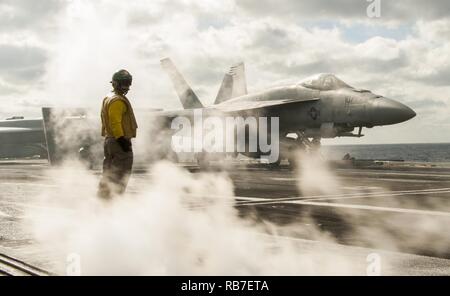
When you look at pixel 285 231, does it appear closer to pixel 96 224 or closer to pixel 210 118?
pixel 96 224

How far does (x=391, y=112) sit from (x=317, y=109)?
11.0ft

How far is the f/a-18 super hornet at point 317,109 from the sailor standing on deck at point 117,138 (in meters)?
17.5

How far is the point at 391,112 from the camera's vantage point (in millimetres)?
22594

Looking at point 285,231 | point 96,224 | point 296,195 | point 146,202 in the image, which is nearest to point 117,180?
point 96,224

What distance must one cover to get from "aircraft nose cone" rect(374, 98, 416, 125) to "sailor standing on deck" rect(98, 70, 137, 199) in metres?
17.4

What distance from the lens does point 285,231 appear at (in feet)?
26.1

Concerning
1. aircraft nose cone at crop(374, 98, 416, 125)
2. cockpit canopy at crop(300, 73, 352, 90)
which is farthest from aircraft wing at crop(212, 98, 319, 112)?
aircraft nose cone at crop(374, 98, 416, 125)

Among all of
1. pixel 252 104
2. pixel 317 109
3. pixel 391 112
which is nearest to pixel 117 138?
pixel 391 112

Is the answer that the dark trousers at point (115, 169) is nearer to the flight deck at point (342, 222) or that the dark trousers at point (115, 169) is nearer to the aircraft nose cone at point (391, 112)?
the flight deck at point (342, 222)

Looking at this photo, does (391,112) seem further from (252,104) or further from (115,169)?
(115,169)

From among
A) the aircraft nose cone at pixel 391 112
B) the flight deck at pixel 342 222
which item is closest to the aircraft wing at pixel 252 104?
the aircraft nose cone at pixel 391 112

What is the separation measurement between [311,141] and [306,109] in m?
1.51

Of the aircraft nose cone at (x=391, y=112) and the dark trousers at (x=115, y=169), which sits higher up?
the aircraft nose cone at (x=391, y=112)

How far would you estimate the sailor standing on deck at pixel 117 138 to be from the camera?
22.9 ft
